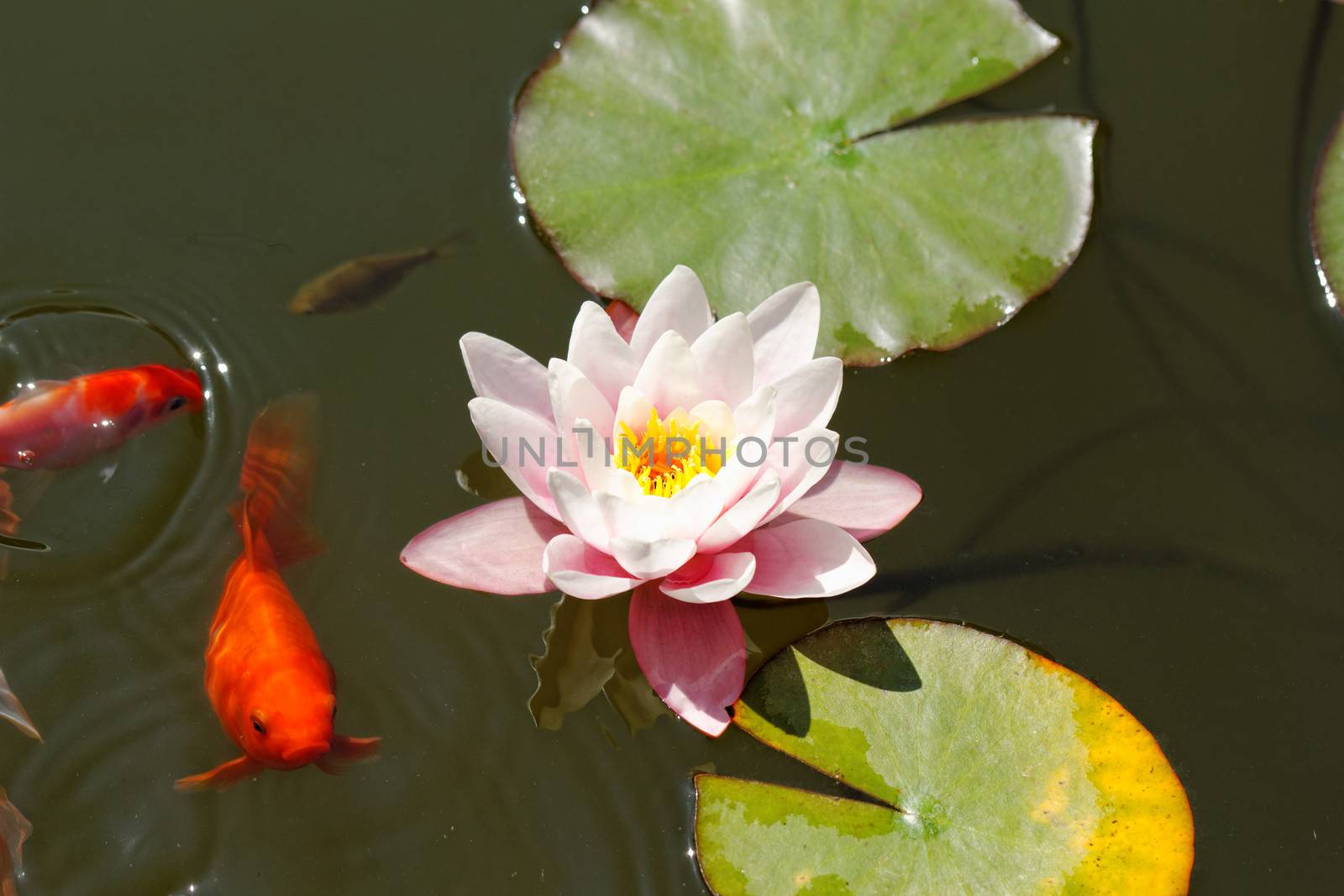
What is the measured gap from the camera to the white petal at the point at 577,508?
6.04ft

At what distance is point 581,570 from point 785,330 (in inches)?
25.3

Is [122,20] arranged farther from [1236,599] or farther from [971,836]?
[1236,599]

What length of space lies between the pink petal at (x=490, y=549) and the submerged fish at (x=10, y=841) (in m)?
0.91

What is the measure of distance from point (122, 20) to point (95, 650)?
185cm

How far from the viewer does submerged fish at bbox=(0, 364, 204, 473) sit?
2367 millimetres

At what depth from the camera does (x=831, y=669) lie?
217cm

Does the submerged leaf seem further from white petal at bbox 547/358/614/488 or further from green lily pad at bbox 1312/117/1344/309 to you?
green lily pad at bbox 1312/117/1344/309

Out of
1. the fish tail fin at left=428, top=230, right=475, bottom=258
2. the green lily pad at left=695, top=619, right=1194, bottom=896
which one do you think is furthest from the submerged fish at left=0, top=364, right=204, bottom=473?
the green lily pad at left=695, top=619, right=1194, bottom=896

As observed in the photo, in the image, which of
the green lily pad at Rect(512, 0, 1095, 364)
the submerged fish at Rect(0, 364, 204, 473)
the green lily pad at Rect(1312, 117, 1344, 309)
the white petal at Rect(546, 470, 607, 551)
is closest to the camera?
the white petal at Rect(546, 470, 607, 551)

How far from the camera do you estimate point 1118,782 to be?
2.05m

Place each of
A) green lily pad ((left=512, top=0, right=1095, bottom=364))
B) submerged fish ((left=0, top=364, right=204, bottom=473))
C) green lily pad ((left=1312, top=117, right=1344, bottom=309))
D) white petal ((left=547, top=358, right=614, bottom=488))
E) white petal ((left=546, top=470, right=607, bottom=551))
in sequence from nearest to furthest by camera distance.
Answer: white petal ((left=546, top=470, right=607, bottom=551)), white petal ((left=547, top=358, right=614, bottom=488)), submerged fish ((left=0, top=364, right=204, bottom=473)), green lily pad ((left=512, top=0, right=1095, bottom=364)), green lily pad ((left=1312, top=117, right=1344, bottom=309))

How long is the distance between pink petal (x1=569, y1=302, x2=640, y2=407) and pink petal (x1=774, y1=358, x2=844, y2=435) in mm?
305

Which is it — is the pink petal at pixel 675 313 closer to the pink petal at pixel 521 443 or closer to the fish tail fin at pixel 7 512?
the pink petal at pixel 521 443

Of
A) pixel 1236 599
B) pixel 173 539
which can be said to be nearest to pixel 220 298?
pixel 173 539
